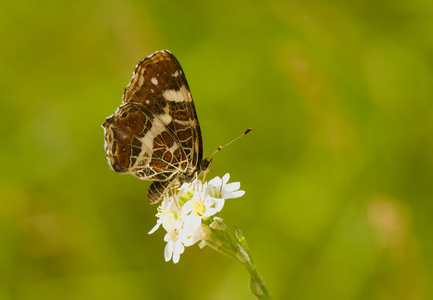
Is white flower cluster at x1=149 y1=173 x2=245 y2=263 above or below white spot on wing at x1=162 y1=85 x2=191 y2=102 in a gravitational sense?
below

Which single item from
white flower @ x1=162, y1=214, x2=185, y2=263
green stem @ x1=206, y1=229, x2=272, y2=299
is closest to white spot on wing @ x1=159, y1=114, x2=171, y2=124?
white flower @ x1=162, y1=214, x2=185, y2=263

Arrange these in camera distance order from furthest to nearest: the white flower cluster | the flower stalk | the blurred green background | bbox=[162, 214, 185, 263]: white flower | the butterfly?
the blurred green background, the butterfly, bbox=[162, 214, 185, 263]: white flower, the white flower cluster, the flower stalk

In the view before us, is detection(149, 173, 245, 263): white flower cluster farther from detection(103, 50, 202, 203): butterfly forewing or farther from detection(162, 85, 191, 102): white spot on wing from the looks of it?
detection(162, 85, 191, 102): white spot on wing

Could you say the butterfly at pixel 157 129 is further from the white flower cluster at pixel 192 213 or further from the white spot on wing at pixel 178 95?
the white flower cluster at pixel 192 213

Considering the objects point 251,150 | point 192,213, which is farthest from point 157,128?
point 251,150

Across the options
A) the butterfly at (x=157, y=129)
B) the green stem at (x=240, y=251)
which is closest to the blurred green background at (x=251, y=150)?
the butterfly at (x=157, y=129)

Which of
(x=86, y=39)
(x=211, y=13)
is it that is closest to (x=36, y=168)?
(x=86, y=39)

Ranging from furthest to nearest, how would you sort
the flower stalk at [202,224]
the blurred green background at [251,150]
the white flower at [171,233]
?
the blurred green background at [251,150]
the white flower at [171,233]
the flower stalk at [202,224]

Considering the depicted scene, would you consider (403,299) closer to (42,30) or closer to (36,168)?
(36,168)

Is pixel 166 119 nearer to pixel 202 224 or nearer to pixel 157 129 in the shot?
pixel 157 129
